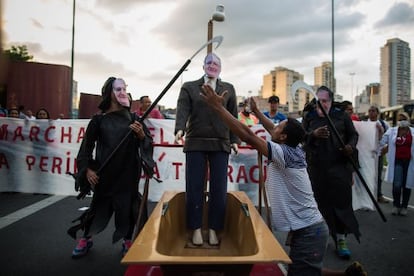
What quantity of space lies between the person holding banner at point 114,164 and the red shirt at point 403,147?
15.8ft

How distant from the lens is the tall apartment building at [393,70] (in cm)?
7012

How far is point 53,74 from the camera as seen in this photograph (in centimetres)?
1328

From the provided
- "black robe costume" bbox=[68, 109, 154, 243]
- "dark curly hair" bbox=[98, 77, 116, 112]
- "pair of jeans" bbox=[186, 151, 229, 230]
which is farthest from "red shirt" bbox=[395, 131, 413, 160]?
"dark curly hair" bbox=[98, 77, 116, 112]

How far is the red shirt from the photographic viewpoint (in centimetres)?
600

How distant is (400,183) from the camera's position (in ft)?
19.4

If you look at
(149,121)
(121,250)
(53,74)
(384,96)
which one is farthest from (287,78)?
(121,250)

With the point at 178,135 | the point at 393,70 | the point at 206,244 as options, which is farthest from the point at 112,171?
the point at 393,70

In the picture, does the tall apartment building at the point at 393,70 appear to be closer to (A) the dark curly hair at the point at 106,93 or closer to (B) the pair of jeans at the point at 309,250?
(A) the dark curly hair at the point at 106,93

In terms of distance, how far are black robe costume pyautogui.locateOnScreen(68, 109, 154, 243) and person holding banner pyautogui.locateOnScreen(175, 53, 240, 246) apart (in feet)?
1.66

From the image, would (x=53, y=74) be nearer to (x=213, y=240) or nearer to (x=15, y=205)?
(x=15, y=205)

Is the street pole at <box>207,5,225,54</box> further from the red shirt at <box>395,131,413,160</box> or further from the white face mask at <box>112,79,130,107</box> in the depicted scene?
the red shirt at <box>395,131,413,160</box>

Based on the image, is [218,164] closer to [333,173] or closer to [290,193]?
[290,193]

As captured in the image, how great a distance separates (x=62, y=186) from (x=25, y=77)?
287 inches

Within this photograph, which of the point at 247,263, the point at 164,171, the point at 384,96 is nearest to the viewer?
the point at 247,263
